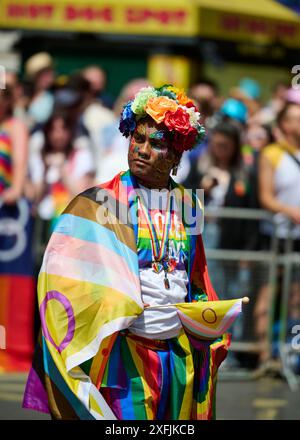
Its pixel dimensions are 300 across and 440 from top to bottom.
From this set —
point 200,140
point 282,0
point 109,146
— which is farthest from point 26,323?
point 200,140

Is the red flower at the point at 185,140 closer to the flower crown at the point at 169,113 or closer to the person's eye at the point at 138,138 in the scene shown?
A: the flower crown at the point at 169,113

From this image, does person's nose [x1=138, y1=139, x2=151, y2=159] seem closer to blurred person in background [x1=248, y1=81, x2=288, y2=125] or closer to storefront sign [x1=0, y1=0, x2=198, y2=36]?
blurred person in background [x1=248, y1=81, x2=288, y2=125]

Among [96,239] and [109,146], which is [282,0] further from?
[96,239]

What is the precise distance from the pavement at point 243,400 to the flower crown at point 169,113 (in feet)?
9.13

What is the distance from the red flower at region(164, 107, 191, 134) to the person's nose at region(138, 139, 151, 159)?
0.13 meters

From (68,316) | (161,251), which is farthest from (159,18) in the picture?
(68,316)

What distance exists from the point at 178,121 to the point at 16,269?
4.94 m

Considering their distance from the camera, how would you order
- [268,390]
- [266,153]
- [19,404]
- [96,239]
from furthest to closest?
[266,153]
[268,390]
[19,404]
[96,239]

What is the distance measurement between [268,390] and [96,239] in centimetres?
444

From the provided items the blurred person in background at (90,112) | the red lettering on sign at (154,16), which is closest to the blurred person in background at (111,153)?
the blurred person in background at (90,112)

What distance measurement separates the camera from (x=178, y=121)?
6.52 metres

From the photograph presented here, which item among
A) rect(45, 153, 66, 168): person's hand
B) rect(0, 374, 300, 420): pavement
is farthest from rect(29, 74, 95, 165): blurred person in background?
rect(0, 374, 300, 420): pavement

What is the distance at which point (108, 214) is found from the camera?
21.1ft

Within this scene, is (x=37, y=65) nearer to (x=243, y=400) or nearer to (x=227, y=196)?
(x=227, y=196)
